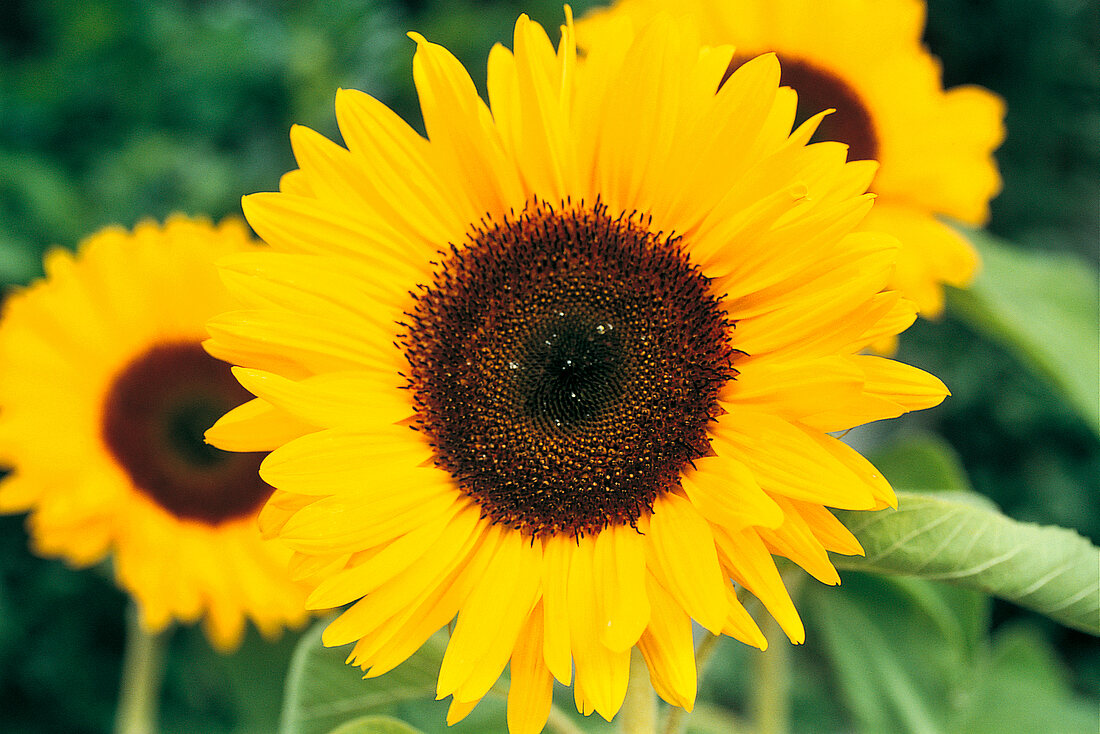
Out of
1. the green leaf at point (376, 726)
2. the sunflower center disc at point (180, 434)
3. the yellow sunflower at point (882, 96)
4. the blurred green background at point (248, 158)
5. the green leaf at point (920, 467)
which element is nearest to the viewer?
the green leaf at point (376, 726)

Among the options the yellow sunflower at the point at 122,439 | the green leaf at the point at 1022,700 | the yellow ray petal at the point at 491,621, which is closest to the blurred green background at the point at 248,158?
the yellow sunflower at the point at 122,439

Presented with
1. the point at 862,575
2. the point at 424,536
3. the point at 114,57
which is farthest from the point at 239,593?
the point at 114,57

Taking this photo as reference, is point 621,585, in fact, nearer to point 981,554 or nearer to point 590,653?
point 590,653

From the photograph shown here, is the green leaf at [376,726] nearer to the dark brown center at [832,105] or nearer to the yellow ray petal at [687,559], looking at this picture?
the yellow ray petal at [687,559]

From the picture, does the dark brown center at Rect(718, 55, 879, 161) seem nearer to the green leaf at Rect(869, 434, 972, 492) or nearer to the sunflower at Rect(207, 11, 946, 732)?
the sunflower at Rect(207, 11, 946, 732)

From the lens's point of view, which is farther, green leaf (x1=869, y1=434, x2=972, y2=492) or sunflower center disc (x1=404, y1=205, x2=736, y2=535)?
green leaf (x1=869, y1=434, x2=972, y2=492)

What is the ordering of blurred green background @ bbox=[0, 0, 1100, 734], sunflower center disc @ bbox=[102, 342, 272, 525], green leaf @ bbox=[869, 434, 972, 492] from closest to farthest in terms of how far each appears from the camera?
green leaf @ bbox=[869, 434, 972, 492]
sunflower center disc @ bbox=[102, 342, 272, 525]
blurred green background @ bbox=[0, 0, 1100, 734]

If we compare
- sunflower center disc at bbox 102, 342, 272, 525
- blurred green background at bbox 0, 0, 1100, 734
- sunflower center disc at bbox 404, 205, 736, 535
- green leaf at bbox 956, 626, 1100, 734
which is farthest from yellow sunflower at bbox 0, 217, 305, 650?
green leaf at bbox 956, 626, 1100, 734
